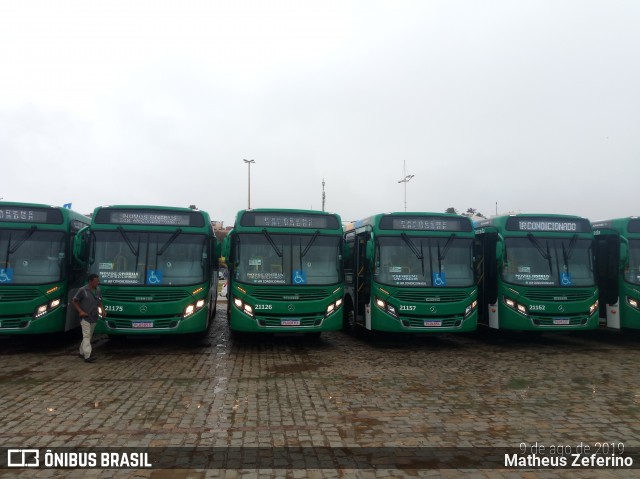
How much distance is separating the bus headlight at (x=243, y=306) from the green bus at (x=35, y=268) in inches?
154

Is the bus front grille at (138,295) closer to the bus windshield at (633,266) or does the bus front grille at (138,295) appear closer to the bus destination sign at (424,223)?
the bus destination sign at (424,223)

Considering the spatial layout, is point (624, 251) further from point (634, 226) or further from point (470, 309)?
point (470, 309)

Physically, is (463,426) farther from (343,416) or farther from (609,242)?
(609,242)

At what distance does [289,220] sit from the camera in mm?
11688

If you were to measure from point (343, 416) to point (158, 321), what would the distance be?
5807 mm

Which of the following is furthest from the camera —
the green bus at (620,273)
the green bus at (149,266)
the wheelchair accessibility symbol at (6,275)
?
the green bus at (620,273)

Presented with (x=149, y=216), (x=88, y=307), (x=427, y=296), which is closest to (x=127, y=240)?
(x=149, y=216)

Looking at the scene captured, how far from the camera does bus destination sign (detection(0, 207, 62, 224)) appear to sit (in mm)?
10852

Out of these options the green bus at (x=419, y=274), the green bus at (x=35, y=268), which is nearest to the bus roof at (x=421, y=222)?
the green bus at (x=419, y=274)

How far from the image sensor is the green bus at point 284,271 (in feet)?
36.4

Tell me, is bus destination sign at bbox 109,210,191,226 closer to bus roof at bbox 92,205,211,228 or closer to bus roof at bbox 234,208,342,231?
bus roof at bbox 92,205,211,228

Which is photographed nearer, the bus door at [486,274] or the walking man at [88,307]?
the walking man at [88,307]

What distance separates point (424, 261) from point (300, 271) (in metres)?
3.00

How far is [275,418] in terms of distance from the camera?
20.5ft
